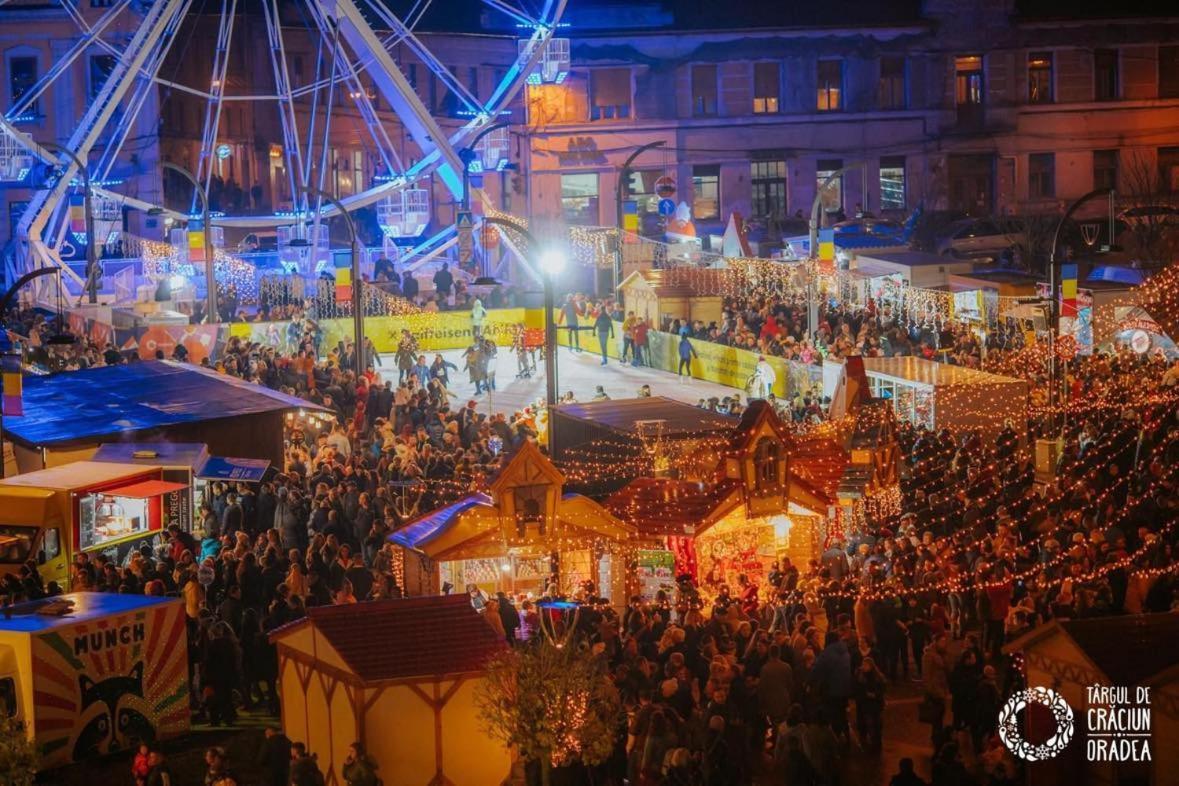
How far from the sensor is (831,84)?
55.1m

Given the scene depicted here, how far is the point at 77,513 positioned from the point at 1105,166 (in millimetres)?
42199

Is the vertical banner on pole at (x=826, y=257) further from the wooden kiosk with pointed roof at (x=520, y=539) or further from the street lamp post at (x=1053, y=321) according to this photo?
the wooden kiosk with pointed roof at (x=520, y=539)

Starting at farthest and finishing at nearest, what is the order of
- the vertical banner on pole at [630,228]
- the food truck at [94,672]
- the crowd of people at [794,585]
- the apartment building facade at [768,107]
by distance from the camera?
the apartment building facade at [768,107] < the vertical banner on pole at [630,228] < the food truck at [94,672] < the crowd of people at [794,585]

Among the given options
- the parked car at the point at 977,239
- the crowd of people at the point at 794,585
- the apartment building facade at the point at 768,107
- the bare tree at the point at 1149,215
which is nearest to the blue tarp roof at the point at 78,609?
the crowd of people at the point at 794,585

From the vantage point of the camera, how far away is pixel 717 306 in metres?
37.3

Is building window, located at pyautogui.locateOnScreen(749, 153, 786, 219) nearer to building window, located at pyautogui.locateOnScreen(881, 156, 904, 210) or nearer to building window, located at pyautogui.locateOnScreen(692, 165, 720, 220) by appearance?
building window, located at pyautogui.locateOnScreen(692, 165, 720, 220)

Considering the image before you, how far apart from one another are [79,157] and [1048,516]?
A: 26451mm

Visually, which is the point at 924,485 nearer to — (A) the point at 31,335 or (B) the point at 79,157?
(A) the point at 31,335

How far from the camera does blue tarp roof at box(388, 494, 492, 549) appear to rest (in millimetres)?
18828

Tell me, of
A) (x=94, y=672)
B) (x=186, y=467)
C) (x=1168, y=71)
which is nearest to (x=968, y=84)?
(x=1168, y=71)

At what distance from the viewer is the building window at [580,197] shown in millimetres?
53875

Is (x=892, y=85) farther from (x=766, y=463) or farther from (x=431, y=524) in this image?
(x=431, y=524)

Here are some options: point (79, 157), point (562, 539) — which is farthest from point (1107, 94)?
point (562, 539)

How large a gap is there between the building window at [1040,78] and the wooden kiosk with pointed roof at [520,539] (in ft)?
132
